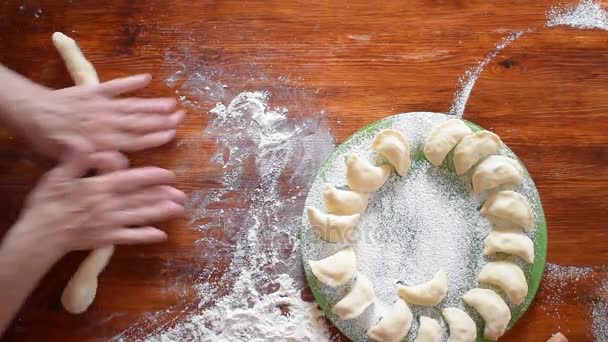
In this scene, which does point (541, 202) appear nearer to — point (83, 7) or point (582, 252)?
point (582, 252)

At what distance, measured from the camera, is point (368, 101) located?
147 cm

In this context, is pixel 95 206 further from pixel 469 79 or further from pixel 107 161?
pixel 469 79

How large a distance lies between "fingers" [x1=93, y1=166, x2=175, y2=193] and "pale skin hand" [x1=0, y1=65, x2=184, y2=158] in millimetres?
75

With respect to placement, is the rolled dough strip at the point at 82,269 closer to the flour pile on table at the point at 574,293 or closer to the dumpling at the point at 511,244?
the dumpling at the point at 511,244

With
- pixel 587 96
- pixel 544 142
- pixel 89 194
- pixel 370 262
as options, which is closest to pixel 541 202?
pixel 544 142

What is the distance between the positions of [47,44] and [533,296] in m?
1.29

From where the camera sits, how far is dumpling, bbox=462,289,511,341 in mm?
1337

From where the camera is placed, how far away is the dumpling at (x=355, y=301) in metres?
1.33

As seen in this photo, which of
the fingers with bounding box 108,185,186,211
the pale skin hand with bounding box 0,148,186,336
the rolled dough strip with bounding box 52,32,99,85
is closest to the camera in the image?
the pale skin hand with bounding box 0,148,186,336

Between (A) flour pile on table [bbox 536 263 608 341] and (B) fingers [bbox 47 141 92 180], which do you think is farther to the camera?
(A) flour pile on table [bbox 536 263 608 341]

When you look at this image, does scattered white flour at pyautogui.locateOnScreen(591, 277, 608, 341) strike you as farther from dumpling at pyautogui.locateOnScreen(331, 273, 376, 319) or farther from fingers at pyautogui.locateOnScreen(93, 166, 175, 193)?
fingers at pyautogui.locateOnScreen(93, 166, 175, 193)

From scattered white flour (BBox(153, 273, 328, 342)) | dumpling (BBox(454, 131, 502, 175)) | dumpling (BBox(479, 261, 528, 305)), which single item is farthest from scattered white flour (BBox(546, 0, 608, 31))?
scattered white flour (BBox(153, 273, 328, 342))

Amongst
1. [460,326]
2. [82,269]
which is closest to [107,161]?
[82,269]

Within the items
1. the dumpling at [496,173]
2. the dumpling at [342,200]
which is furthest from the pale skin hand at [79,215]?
the dumpling at [496,173]
